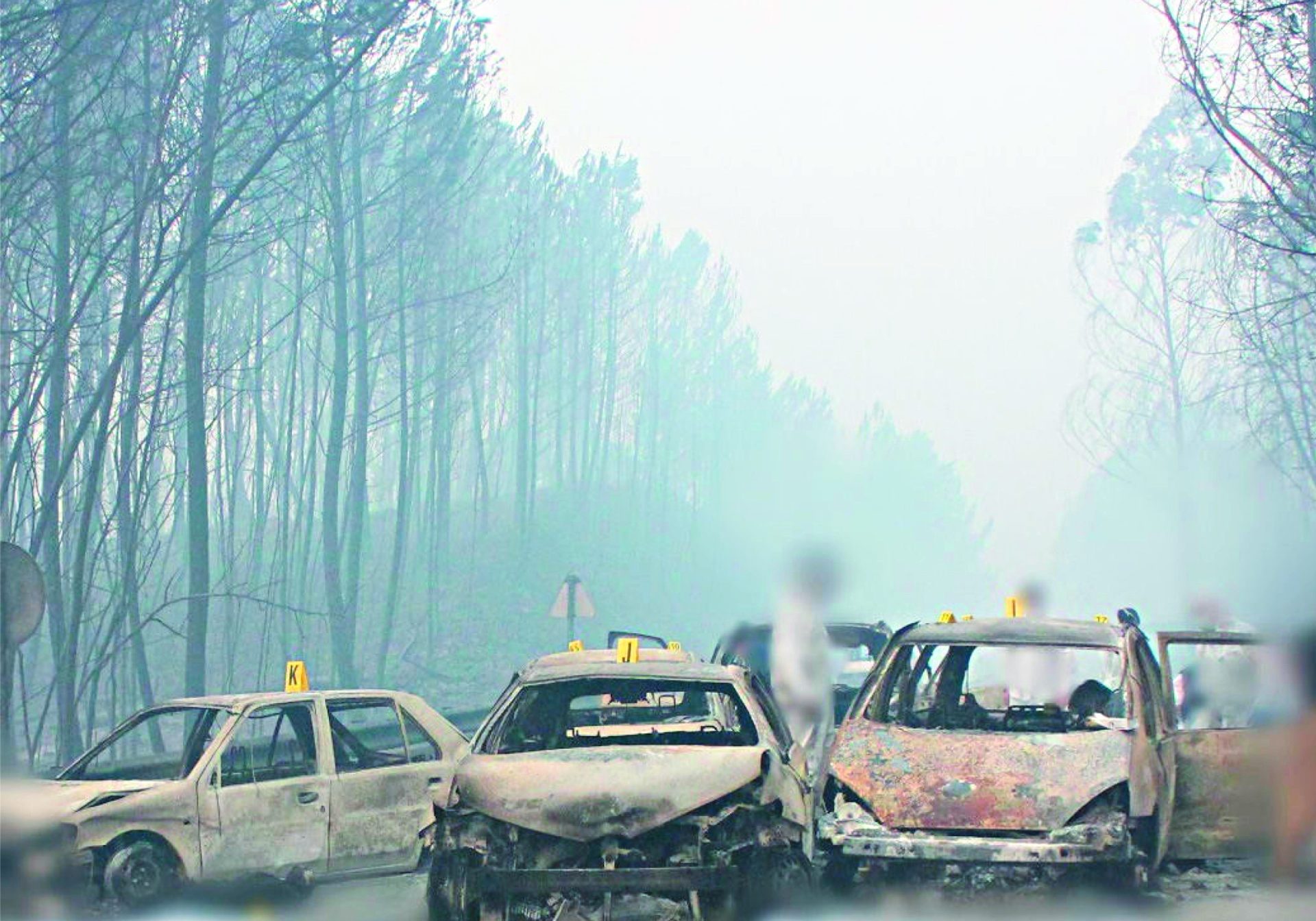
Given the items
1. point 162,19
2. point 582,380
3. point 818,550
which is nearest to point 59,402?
point 162,19

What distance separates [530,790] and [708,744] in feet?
4.71

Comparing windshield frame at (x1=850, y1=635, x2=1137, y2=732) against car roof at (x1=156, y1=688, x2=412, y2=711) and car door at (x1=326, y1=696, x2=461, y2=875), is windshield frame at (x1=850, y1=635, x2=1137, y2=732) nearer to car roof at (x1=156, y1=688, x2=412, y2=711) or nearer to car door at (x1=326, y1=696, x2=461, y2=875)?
car door at (x1=326, y1=696, x2=461, y2=875)

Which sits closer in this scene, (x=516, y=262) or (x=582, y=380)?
(x=516, y=262)

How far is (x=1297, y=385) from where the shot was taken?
31.7 m

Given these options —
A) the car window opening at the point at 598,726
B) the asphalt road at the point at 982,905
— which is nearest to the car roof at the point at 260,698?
the asphalt road at the point at 982,905

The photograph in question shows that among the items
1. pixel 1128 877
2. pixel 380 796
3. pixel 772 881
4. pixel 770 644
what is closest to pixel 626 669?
pixel 772 881

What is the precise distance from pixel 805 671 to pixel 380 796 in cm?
447

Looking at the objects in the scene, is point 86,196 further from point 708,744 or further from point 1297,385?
point 1297,385

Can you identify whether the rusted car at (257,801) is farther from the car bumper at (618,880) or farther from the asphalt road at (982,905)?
the car bumper at (618,880)

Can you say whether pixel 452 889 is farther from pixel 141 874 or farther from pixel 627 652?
pixel 141 874

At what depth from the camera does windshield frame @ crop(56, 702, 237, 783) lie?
10.2 m

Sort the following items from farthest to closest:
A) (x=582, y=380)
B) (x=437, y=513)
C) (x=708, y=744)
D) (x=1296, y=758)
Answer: (x=582, y=380), (x=437, y=513), (x=708, y=744), (x=1296, y=758)

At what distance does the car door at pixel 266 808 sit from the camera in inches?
391

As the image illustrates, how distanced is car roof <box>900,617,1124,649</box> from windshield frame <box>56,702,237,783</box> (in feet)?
13.5
